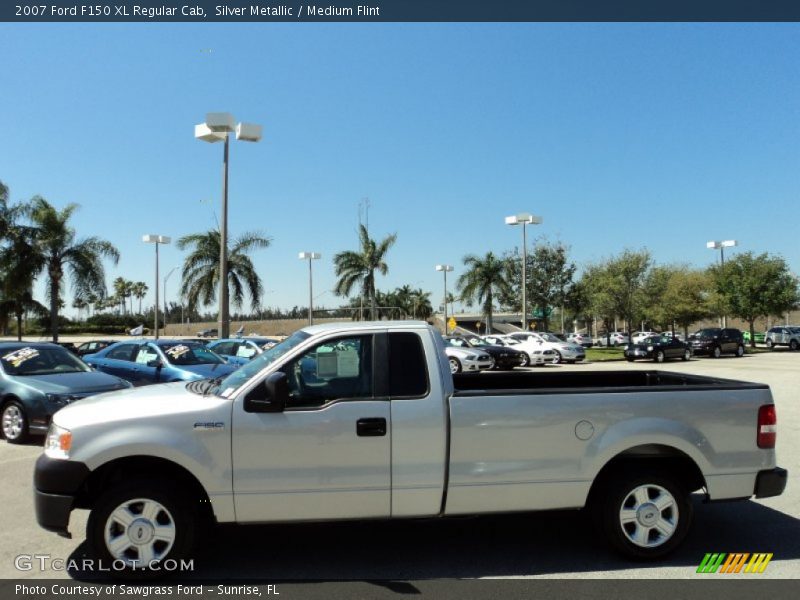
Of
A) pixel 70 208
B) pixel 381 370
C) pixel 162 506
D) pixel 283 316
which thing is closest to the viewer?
pixel 162 506

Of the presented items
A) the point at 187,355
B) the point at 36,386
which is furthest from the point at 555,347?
the point at 36,386

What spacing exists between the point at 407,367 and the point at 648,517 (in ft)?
6.95

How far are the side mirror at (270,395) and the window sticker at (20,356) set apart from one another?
24.5 ft

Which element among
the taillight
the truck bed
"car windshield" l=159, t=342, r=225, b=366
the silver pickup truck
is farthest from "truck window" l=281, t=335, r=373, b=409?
"car windshield" l=159, t=342, r=225, b=366

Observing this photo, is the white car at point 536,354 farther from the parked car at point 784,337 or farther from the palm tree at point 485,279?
the parked car at point 784,337

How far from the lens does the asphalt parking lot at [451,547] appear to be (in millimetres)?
4434

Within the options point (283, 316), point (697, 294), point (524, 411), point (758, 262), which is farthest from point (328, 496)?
point (283, 316)

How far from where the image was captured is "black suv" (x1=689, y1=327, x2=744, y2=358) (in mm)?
35469

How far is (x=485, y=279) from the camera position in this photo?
4650 cm

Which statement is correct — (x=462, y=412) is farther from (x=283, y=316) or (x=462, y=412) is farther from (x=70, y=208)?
(x=283, y=316)

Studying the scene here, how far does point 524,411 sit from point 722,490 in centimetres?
167

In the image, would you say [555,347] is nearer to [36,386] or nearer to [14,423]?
[36,386]

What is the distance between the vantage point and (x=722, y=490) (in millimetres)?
4645

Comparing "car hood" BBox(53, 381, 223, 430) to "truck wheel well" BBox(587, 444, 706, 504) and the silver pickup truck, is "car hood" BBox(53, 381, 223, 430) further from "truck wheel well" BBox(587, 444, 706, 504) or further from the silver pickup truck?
"truck wheel well" BBox(587, 444, 706, 504)
